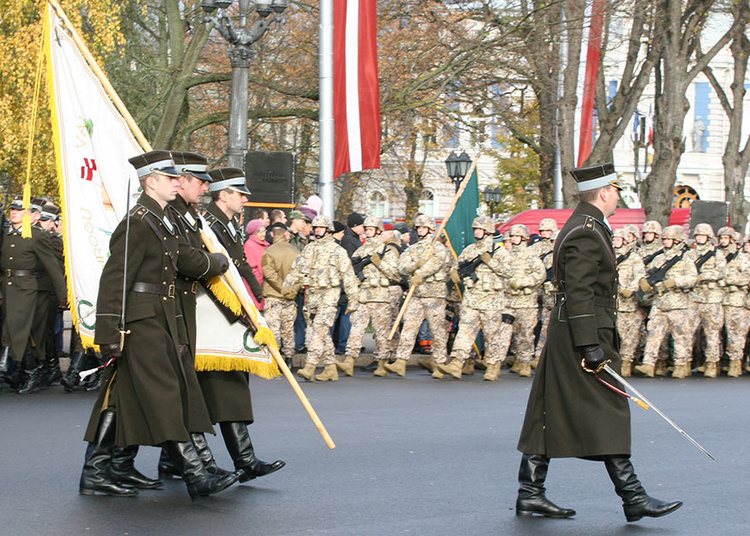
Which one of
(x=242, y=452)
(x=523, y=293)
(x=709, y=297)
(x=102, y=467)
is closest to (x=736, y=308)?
(x=709, y=297)

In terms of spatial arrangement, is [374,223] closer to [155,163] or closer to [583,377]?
[155,163]

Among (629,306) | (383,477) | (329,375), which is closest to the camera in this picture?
(383,477)

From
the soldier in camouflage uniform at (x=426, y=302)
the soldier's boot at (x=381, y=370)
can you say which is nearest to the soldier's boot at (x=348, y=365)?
the soldier's boot at (x=381, y=370)

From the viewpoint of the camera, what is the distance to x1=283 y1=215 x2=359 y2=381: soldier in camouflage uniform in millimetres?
13930

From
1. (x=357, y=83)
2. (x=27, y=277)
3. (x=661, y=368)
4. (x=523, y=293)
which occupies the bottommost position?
(x=661, y=368)

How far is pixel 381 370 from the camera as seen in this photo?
14672 millimetres

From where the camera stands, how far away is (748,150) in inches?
1331

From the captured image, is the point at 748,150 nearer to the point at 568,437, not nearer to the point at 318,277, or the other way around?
the point at 318,277

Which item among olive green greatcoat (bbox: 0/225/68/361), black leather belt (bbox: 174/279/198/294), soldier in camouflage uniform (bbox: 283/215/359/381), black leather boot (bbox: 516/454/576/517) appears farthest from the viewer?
soldier in camouflage uniform (bbox: 283/215/359/381)

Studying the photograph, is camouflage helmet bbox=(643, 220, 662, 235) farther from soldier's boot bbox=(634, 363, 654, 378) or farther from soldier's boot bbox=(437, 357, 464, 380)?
soldier's boot bbox=(437, 357, 464, 380)

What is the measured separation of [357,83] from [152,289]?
1148 cm

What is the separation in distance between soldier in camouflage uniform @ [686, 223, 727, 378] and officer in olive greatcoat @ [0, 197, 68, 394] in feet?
26.8

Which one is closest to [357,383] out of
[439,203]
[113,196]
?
[113,196]

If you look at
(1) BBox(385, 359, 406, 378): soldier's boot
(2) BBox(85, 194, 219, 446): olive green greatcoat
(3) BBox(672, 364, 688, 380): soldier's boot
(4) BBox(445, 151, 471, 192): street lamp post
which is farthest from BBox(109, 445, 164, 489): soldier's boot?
(4) BBox(445, 151, 471, 192): street lamp post
